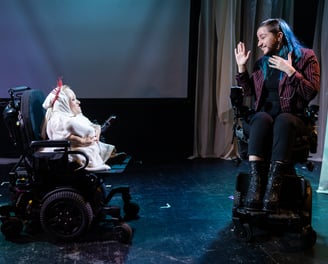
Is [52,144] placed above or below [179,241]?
above

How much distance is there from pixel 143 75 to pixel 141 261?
7.83ft

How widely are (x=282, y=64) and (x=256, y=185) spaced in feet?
2.15

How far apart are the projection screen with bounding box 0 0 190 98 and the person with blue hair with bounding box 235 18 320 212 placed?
1.89 m

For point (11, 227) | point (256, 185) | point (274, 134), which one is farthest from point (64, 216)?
point (274, 134)

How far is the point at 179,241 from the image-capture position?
229cm

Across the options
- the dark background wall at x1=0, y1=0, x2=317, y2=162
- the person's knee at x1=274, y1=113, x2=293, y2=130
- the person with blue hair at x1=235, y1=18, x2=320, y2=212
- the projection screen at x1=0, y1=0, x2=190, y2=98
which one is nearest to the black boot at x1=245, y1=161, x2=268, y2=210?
the person with blue hair at x1=235, y1=18, x2=320, y2=212

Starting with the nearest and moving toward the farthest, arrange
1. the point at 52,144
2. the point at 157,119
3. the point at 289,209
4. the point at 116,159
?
the point at 52,144
the point at 289,209
the point at 116,159
the point at 157,119

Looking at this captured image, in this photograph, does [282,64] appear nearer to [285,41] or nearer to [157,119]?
[285,41]

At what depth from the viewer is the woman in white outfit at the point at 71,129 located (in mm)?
2299

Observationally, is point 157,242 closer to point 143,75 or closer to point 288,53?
point 288,53

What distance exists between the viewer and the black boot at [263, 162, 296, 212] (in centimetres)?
215

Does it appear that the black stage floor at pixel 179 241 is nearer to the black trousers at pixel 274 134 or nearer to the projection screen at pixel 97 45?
the black trousers at pixel 274 134

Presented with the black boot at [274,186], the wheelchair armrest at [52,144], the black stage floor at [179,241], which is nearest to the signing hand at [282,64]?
the black boot at [274,186]

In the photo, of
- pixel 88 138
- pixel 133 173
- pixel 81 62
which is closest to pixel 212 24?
pixel 81 62
